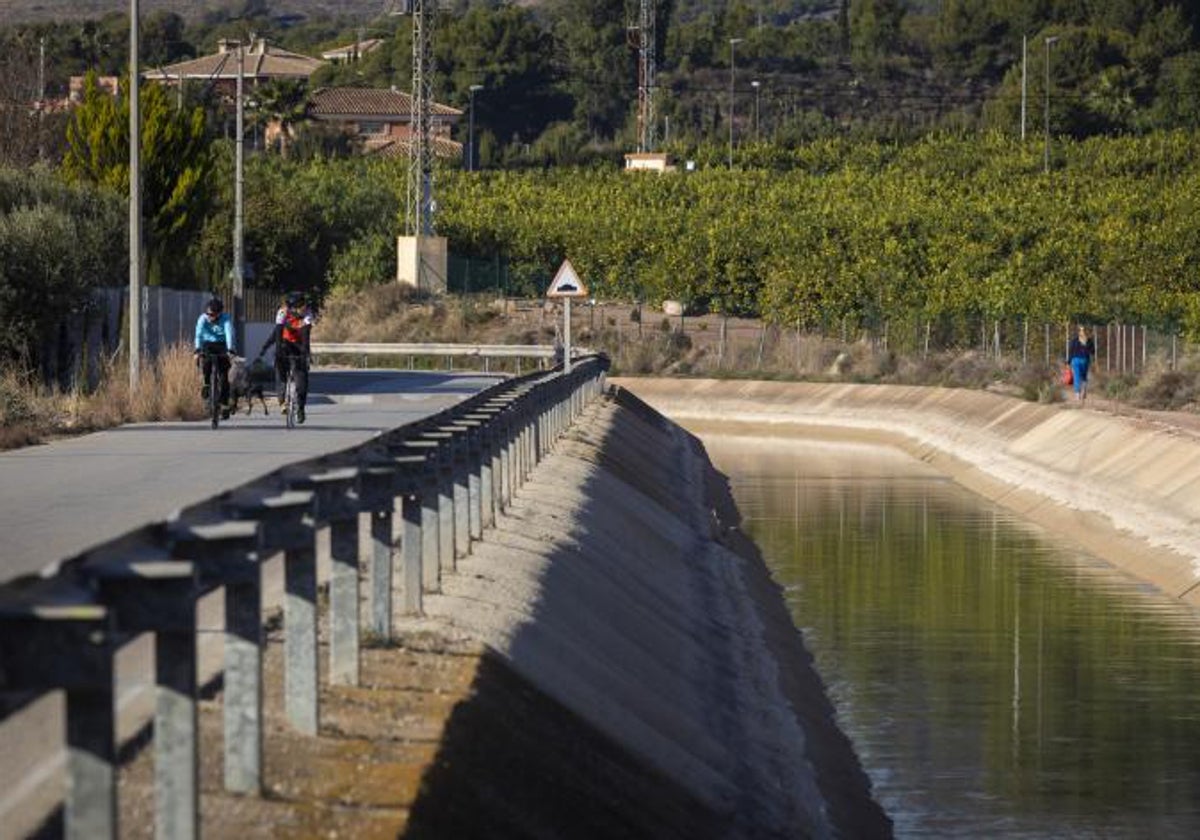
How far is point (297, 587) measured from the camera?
10766 millimetres

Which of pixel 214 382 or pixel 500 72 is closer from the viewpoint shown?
pixel 214 382

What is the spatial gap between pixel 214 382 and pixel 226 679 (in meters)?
26.4

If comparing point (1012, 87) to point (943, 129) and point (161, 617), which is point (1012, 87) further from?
point (161, 617)

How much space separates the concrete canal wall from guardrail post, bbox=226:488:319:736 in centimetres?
2270

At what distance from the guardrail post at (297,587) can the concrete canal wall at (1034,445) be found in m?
22.7

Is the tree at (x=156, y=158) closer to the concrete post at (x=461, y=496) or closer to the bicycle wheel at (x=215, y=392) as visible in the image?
the bicycle wheel at (x=215, y=392)

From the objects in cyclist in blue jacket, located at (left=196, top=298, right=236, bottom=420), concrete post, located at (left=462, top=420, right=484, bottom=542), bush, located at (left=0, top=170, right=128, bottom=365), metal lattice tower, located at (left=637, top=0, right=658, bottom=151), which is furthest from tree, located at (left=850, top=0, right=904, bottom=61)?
concrete post, located at (left=462, top=420, right=484, bottom=542)

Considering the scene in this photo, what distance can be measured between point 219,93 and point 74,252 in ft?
325

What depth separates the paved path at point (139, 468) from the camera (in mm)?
20078

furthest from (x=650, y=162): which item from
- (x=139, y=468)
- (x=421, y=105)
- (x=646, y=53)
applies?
(x=139, y=468)

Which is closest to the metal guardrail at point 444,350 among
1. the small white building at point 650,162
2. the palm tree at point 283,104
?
the small white building at point 650,162

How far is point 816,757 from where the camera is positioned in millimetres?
19250

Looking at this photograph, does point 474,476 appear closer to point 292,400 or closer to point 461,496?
point 461,496

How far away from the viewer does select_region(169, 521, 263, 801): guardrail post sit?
786 centimetres
